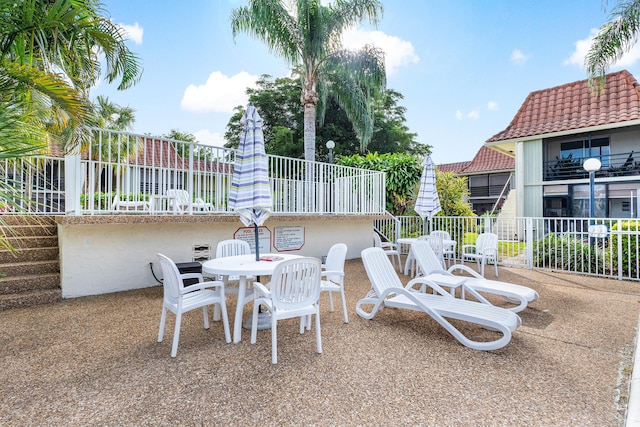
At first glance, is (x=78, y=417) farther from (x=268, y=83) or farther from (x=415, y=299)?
(x=268, y=83)

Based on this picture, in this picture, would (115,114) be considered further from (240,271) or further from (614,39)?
(614,39)

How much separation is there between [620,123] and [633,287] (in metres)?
8.41

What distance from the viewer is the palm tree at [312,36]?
10117 mm

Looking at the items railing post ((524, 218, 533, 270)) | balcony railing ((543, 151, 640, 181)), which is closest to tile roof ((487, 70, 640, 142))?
balcony railing ((543, 151, 640, 181))

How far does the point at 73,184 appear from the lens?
5.23m

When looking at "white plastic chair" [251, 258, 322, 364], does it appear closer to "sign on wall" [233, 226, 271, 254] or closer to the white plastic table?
the white plastic table

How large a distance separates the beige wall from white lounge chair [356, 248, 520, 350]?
3660 mm

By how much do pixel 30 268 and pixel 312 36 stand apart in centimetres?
970

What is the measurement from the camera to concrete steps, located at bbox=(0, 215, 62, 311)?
4.93m

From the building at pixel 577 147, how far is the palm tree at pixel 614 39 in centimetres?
487

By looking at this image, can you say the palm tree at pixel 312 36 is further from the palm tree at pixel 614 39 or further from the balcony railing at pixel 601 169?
the balcony railing at pixel 601 169

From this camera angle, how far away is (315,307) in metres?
3.31

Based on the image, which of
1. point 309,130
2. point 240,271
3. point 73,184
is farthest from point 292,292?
point 309,130

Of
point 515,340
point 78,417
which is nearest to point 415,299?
point 515,340
